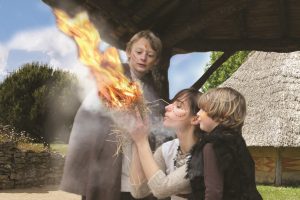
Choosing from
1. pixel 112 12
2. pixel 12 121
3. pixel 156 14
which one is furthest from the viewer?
pixel 12 121

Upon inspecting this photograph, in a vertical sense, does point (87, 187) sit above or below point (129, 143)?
below

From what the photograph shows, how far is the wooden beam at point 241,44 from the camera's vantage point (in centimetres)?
596

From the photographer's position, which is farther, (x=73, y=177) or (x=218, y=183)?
(x=73, y=177)

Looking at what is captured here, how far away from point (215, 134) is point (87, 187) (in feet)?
2.78

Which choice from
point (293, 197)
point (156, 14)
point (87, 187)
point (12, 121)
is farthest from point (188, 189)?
point (12, 121)

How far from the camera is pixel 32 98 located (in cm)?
1794

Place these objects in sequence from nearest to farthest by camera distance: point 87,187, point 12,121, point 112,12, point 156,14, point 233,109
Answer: point 233,109 → point 87,187 → point 112,12 → point 156,14 → point 12,121

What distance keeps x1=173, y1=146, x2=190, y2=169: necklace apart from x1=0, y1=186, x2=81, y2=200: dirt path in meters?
10.3

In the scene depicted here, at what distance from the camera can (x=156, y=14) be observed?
208 inches

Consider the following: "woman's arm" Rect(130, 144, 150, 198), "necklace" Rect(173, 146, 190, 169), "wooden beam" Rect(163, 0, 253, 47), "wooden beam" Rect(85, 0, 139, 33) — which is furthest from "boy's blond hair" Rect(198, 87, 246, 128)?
"wooden beam" Rect(163, 0, 253, 47)

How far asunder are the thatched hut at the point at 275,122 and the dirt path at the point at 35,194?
8.40 meters

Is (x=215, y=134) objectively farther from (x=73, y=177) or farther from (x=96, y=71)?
(x=73, y=177)

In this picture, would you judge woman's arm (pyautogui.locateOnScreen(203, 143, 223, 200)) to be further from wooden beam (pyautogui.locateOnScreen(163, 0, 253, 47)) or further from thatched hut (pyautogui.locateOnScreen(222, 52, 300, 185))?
thatched hut (pyautogui.locateOnScreen(222, 52, 300, 185))

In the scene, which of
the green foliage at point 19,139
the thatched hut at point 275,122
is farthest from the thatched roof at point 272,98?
the green foliage at point 19,139
